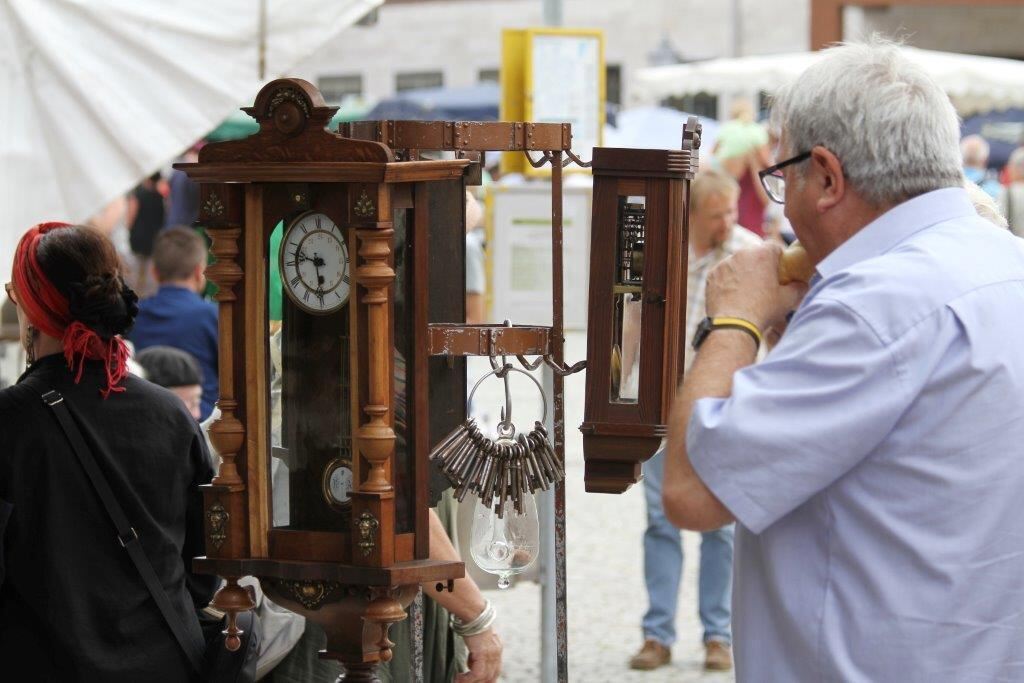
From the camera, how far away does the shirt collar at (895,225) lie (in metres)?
2.16

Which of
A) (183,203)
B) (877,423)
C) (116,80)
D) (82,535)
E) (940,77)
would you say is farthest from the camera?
(940,77)

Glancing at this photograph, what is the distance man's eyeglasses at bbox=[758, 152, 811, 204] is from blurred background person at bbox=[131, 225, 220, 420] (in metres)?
4.34

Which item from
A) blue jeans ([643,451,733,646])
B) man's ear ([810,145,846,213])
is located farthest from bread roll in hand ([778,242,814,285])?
blue jeans ([643,451,733,646])

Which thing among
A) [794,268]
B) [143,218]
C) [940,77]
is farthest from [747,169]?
[794,268]

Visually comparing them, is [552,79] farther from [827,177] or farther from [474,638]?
[827,177]

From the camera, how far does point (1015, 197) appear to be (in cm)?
1097

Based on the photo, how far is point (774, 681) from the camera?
218 cm

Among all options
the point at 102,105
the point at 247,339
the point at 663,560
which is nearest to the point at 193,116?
the point at 102,105

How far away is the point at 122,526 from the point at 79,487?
109mm

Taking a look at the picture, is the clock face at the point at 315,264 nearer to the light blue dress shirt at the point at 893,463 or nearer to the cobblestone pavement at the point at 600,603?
the light blue dress shirt at the point at 893,463

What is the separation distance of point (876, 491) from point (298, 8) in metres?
2.95

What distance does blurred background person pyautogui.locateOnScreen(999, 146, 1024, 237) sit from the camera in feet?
34.4

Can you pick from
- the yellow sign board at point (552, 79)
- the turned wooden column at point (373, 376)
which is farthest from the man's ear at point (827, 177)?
the yellow sign board at point (552, 79)

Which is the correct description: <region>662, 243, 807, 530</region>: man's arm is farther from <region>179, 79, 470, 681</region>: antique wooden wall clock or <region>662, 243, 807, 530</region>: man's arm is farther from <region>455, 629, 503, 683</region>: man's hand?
<region>455, 629, 503, 683</region>: man's hand
